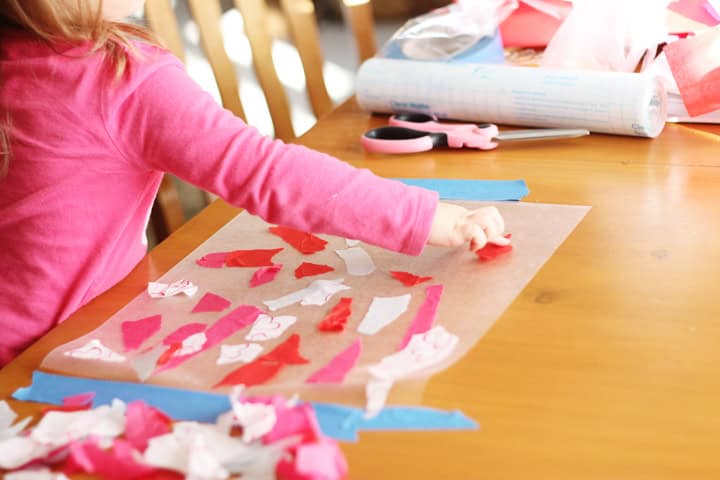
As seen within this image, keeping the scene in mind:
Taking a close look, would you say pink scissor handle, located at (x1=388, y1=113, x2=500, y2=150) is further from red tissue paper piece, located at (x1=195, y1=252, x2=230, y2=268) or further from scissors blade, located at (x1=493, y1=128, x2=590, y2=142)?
red tissue paper piece, located at (x1=195, y1=252, x2=230, y2=268)

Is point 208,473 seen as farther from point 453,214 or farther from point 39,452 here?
point 453,214

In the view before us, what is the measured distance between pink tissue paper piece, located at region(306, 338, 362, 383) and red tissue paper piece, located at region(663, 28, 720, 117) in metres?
0.57

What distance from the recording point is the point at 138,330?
2.53 ft

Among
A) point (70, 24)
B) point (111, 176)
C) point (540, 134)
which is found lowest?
point (540, 134)

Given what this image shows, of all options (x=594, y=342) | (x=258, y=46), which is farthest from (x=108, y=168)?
(x=258, y=46)

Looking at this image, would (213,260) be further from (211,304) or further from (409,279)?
(409,279)

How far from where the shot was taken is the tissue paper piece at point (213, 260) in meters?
0.87

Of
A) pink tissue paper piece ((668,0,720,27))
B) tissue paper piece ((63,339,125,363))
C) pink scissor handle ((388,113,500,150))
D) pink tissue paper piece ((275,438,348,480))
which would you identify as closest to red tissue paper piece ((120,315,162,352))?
tissue paper piece ((63,339,125,363))

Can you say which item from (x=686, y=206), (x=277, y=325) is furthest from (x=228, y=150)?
(x=686, y=206)

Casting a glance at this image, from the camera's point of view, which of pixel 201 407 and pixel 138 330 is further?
pixel 138 330

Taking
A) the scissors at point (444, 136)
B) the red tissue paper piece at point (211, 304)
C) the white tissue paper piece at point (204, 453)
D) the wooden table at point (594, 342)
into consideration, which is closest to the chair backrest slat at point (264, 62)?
the scissors at point (444, 136)

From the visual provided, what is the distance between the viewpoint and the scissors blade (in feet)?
3.47

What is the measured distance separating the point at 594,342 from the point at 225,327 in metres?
0.28

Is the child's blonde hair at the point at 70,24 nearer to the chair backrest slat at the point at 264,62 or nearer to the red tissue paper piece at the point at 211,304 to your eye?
the red tissue paper piece at the point at 211,304
